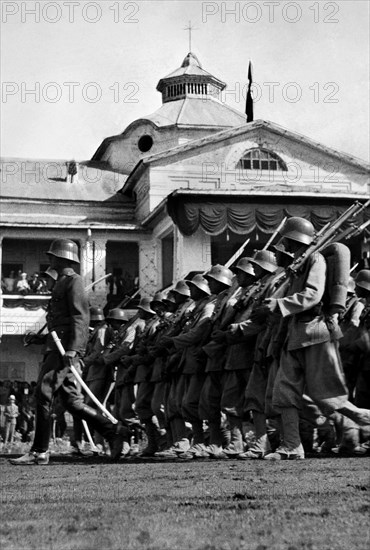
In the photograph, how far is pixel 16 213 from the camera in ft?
163

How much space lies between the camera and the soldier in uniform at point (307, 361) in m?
10.6

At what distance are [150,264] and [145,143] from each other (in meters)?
8.73

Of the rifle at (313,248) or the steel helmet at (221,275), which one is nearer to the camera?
the rifle at (313,248)

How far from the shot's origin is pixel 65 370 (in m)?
11.8

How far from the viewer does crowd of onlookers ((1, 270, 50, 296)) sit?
155 feet

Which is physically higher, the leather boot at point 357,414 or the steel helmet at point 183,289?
the steel helmet at point 183,289

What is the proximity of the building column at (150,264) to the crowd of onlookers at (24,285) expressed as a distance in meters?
3.78

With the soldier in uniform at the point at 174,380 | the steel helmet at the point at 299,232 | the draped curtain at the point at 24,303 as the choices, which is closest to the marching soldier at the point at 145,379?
the soldier in uniform at the point at 174,380

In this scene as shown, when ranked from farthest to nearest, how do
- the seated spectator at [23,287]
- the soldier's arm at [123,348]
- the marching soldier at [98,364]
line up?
the seated spectator at [23,287] < the marching soldier at [98,364] < the soldier's arm at [123,348]

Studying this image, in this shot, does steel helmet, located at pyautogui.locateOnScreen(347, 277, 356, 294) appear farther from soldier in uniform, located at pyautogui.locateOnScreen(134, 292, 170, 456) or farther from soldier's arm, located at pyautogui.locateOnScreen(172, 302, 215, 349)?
soldier in uniform, located at pyautogui.locateOnScreen(134, 292, 170, 456)

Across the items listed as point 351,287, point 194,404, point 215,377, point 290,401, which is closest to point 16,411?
point 351,287

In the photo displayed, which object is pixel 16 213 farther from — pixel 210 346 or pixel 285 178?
pixel 210 346

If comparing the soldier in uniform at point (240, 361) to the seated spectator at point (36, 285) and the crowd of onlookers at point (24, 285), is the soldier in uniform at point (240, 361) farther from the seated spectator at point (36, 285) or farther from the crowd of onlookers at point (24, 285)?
the seated spectator at point (36, 285)

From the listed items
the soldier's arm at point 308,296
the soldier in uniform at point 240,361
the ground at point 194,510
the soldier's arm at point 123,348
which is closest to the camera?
the ground at point 194,510
